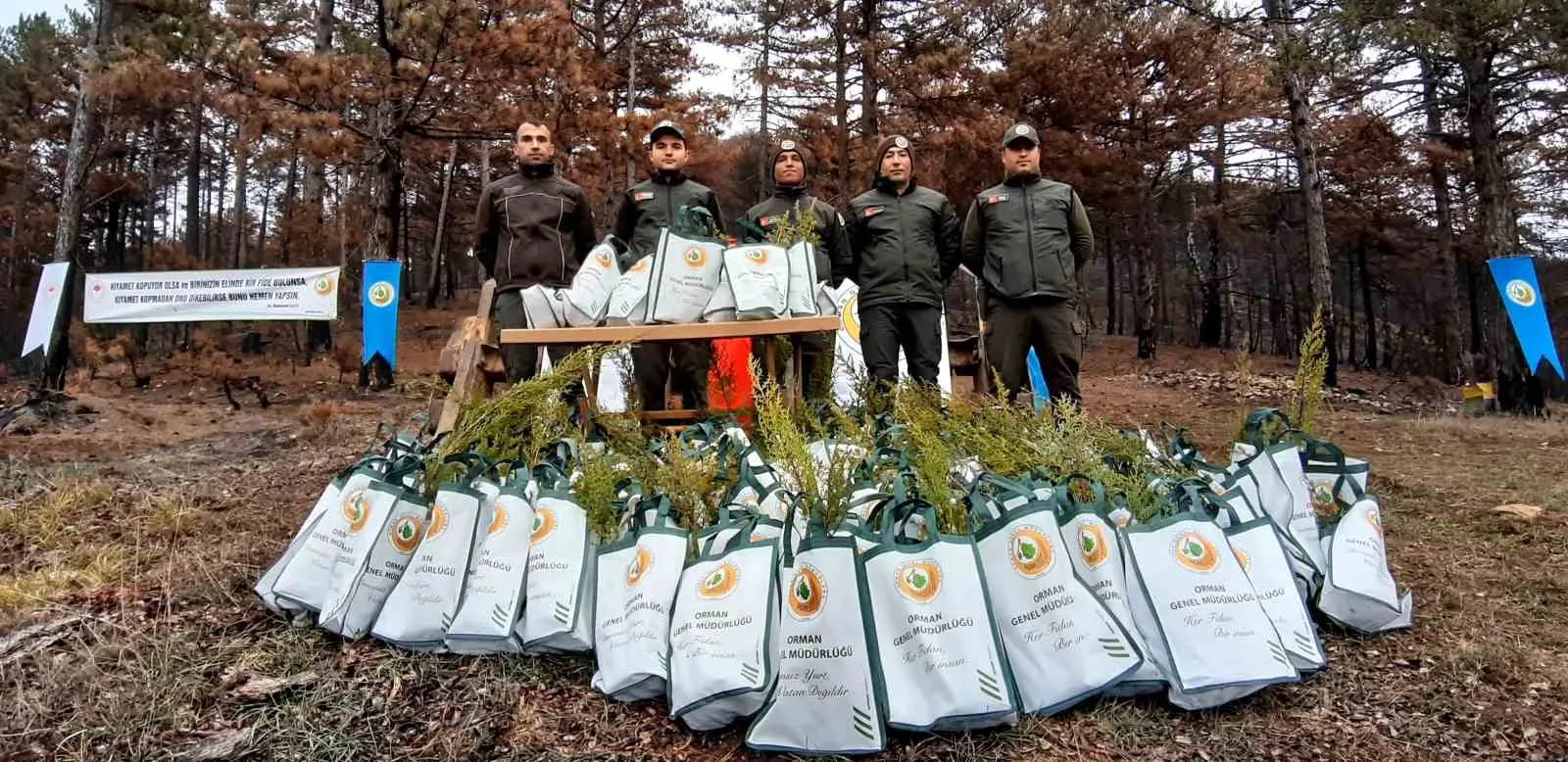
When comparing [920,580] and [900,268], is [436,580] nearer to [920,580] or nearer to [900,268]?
[920,580]

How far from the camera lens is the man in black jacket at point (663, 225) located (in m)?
3.96

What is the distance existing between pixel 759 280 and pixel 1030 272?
1496mm

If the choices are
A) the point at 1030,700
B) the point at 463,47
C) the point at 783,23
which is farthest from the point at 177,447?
the point at 783,23

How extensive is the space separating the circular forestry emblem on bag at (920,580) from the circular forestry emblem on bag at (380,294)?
8849mm

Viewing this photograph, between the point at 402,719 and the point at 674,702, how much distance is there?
23.2 inches

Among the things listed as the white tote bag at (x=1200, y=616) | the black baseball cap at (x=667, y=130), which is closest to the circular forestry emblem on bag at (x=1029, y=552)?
the white tote bag at (x=1200, y=616)

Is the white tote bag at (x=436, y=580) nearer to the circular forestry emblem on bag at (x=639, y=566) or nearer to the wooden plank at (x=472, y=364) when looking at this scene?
the circular forestry emblem on bag at (x=639, y=566)

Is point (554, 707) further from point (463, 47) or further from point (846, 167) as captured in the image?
point (846, 167)

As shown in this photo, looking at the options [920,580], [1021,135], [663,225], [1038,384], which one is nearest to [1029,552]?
[920,580]

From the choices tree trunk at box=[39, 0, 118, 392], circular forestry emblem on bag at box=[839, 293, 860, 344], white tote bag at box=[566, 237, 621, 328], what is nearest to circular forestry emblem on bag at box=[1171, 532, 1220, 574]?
white tote bag at box=[566, 237, 621, 328]

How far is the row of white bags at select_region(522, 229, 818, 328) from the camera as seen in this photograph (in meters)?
3.09

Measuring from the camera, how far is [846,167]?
12.4 meters

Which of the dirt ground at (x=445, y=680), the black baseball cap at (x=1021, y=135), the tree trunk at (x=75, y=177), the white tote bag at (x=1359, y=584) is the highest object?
the tree trunk at (x=75, y=177)

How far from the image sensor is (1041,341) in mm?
3922
